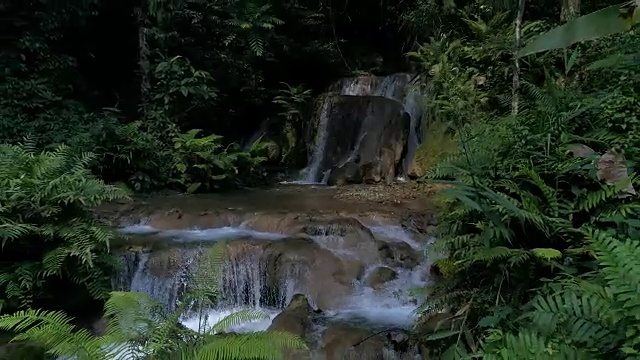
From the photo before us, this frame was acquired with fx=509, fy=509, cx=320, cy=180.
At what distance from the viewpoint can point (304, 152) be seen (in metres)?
11.8

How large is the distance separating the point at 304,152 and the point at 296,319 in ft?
24.6

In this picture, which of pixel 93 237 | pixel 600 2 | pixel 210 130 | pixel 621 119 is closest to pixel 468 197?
pixel 621 119

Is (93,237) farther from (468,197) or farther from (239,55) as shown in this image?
(239,55)

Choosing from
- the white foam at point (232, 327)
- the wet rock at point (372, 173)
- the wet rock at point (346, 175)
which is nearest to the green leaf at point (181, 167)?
the wet rock at point (346, 175)

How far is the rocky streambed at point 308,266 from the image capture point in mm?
4531

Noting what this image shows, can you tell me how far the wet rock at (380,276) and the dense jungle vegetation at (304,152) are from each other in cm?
68

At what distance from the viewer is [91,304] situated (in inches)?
202

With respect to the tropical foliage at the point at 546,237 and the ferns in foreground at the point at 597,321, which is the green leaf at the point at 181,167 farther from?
the ferns in foreground at the point at 597,321

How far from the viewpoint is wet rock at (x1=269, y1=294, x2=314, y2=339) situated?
4406 millimetres

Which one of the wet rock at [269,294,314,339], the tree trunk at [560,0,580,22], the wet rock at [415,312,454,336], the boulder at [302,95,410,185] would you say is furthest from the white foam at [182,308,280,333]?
the tree trunk at [560,0,580,22]

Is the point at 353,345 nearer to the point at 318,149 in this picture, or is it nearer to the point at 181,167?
the point at 181,167

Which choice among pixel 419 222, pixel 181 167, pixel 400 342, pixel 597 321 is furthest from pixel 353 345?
pixel 181 167

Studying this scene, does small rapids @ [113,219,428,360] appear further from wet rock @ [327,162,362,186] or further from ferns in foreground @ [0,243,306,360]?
wet rock @ [327,162,362,186]

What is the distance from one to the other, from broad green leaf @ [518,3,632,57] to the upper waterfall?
8.70 metres
